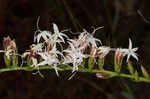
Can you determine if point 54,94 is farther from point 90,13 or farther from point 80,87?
point 90,13

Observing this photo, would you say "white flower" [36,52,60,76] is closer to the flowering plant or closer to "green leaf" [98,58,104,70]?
the flowering plant

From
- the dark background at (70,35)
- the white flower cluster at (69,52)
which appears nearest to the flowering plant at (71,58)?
the white flower cluster at (69,52)

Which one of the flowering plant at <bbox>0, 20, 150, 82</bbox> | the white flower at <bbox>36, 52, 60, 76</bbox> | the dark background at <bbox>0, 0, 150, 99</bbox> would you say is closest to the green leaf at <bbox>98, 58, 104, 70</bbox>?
the flowering plant at <bbox>0, 20, 150, 82</bbox>

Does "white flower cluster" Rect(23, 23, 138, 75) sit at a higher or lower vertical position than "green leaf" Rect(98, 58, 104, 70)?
higher

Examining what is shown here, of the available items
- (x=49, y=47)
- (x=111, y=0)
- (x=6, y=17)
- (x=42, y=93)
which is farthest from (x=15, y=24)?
(x=49, y=47)

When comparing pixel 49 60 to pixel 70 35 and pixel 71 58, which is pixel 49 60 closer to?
pixel 71 58

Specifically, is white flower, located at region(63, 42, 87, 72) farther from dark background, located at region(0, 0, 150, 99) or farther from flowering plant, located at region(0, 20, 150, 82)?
dark background, located at region(0, 0, 150, 99)

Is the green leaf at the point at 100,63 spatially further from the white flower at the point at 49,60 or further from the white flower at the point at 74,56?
the white flower at the point at 49,60

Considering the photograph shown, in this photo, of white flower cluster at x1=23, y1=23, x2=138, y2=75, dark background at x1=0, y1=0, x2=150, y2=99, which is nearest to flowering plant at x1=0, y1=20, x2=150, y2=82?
white flower cluster at x1=23, y1=23, x2=138, y2=75

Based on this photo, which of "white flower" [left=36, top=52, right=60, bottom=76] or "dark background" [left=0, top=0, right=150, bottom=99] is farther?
"dark background" [left=0, top=0, right=150, bottom=99]

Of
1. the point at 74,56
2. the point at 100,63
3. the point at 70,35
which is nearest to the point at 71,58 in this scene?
the point at 74,56
